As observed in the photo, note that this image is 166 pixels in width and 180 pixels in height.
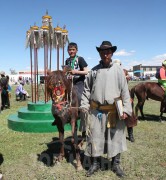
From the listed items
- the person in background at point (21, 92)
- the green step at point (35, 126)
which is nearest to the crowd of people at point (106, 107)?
the green step at point (35, 126)

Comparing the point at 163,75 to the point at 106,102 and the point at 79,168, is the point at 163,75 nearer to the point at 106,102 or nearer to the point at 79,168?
the point at 106,102

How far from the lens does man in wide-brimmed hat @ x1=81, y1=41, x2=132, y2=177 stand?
3.94 meters

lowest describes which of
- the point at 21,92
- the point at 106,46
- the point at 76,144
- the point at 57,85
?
the point at 76,144

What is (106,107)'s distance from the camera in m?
4.00

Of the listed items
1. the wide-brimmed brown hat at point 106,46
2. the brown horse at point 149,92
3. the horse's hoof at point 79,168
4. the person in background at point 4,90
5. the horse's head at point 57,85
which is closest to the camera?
the wide-brimmed brown hat at point 106,46

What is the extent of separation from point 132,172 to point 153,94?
18.1 ft

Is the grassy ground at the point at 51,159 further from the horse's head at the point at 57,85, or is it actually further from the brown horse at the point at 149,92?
the brown horse at the point at 149,92

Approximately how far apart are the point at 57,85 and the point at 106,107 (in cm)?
88

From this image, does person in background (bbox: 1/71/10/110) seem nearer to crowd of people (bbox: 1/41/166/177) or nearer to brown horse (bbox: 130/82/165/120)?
brown horse (bbox: 130/82/165/120)

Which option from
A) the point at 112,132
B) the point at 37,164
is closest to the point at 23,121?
the point at 37,164

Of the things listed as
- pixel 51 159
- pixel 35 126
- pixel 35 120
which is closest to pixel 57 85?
pixel 51 159

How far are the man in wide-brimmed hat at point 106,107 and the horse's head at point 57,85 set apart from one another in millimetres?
397

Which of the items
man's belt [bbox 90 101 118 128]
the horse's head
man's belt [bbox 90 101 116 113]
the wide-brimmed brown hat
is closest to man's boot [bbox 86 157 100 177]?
man's belt [bbox 90 101 118 128]

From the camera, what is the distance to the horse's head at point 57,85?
4145 mm
